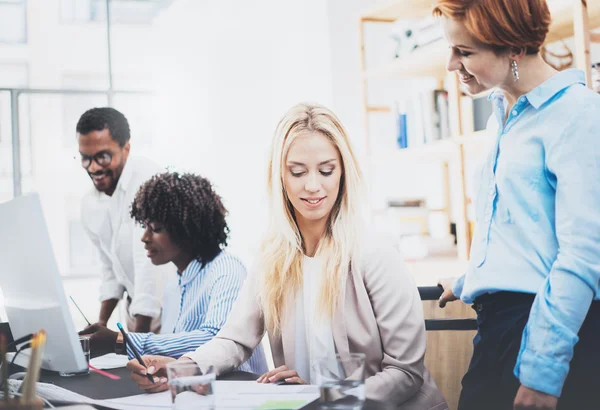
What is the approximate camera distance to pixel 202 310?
6.59ft

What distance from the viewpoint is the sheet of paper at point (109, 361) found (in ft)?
5.34

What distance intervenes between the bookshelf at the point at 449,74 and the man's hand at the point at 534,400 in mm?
1404

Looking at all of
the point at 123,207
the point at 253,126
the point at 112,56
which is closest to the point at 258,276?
the point at 123,207

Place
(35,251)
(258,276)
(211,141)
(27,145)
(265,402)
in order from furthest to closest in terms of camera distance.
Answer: (211,141) → (27,145) → (258,276) → (35,251) → (265,402)

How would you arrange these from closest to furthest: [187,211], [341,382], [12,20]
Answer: [341,382] < [187,211] < [12,20]

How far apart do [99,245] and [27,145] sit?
1.86 m

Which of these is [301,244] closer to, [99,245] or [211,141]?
[99,245]

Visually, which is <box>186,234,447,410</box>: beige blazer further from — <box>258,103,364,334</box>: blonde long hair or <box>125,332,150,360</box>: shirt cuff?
<box>125,332,150,360</box>: shirt cuff

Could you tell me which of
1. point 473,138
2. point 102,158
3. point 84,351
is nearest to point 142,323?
point 102,158

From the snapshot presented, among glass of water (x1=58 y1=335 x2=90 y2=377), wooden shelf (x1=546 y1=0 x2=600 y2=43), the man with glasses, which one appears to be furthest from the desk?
wooden shelf (x1=546 y1=0 x2=600 y2=43)

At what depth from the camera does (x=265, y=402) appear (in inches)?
45.1

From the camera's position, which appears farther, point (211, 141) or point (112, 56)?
point (211, 141)

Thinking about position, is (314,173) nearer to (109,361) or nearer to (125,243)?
(109,361)

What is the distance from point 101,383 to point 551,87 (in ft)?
3.54
